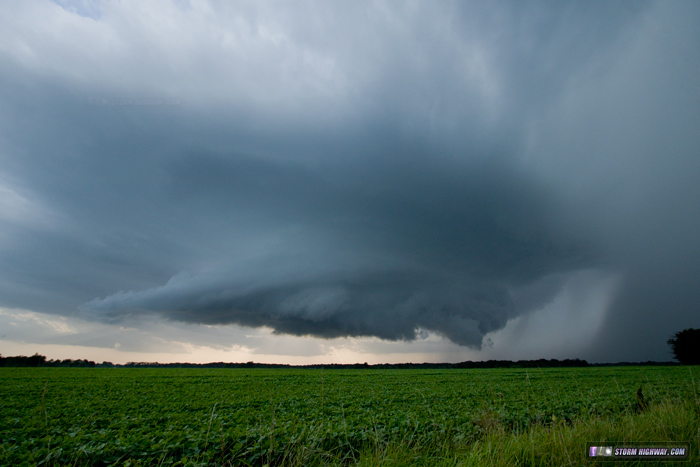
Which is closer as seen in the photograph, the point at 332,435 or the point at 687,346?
the point at 332,435

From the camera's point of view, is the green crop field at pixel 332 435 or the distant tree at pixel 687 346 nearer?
the green crop field at pixel 332 435

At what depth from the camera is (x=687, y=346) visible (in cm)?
9375

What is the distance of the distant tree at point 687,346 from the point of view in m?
91.2

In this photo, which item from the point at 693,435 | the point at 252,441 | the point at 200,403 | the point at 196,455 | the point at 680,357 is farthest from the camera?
the point at 680,357

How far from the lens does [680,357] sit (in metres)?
95.8

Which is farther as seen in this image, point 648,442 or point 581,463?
point 648,442

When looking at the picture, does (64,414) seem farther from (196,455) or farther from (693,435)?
(693,435)

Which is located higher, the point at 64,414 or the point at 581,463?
the point at 581,463

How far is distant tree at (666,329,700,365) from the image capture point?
299 feet

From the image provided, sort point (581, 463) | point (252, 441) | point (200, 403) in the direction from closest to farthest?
point (581, 463) → point (252, 441) → point (200, 403)

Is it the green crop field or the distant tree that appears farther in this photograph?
the distant tree

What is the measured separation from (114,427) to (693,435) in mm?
15964

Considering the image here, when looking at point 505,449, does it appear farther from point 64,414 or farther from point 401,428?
point 64,414

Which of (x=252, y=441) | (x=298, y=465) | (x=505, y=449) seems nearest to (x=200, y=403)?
(x=252, y=441)
